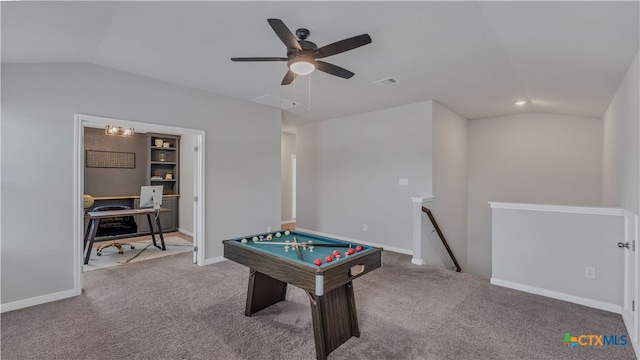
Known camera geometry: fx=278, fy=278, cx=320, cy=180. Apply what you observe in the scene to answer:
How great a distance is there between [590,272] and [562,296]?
39 centimetres

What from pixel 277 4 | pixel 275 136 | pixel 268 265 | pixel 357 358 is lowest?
pixel 357 358

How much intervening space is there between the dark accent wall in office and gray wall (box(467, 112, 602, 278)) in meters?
7.95

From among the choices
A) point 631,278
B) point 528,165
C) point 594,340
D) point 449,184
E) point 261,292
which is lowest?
point 594,340

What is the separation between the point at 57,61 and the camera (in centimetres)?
305

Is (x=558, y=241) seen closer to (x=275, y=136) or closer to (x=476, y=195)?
(x=476, y=195)

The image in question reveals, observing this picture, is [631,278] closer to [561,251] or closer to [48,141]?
[561,251]

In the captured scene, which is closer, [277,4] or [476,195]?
[277,4]

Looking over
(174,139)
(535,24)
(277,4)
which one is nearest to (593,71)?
(535,24)

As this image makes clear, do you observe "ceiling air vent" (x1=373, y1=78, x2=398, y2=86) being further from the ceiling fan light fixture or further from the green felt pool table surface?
the green felt pool table surface

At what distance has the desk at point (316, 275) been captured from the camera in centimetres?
197

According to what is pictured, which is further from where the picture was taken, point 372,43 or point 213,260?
point 213,260

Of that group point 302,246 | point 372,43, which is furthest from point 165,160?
point 372,43

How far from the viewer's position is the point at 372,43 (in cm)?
276

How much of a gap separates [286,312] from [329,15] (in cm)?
277
